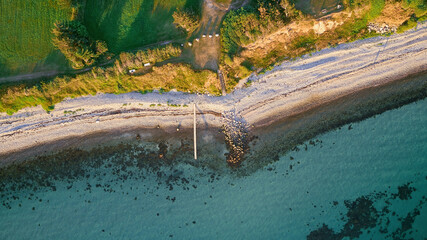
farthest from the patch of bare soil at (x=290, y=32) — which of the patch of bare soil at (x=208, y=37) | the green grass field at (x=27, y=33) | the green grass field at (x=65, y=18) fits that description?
the green grass field at (x=27, y=33)

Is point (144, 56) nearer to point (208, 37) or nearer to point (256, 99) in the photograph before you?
point (208, 37)

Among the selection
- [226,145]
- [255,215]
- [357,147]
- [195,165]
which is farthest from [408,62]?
[195,165]

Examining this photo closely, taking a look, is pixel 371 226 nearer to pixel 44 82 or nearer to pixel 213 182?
pixel 213 182

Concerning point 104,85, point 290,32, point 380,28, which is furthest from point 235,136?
point 380,28

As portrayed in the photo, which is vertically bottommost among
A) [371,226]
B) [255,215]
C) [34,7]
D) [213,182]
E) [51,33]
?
[371,226]

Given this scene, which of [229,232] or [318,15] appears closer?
[318,15]

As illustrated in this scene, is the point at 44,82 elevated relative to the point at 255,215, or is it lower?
elevated

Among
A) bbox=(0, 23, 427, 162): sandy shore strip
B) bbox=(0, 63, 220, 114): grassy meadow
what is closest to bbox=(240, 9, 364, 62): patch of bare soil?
bbox=(0, 23, 427, 162): sandy shore strip
